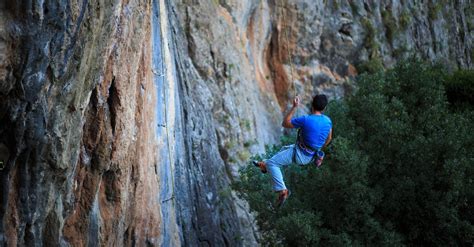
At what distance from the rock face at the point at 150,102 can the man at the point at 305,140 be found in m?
2.13

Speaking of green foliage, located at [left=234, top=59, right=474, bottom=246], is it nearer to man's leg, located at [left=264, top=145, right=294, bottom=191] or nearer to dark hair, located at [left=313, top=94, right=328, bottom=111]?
man's leg, located at [left=264, top=145, right=294, bottom=191]

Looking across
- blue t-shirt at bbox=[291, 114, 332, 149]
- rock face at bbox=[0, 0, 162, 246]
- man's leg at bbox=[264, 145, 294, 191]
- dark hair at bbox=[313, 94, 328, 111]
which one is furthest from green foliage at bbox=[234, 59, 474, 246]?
dark hair at bbox=[313, 94, 328, 111]

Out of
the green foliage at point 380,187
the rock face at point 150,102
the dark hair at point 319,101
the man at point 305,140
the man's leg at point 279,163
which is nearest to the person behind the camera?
the rock face at point 150,102

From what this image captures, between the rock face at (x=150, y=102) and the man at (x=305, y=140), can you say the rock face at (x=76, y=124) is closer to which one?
the rock face at (x=150, y=102)

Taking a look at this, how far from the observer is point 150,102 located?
40.5 feet

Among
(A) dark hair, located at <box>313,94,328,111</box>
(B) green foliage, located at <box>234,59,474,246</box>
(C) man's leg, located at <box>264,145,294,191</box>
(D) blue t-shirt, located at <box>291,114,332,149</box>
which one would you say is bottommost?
(B) green foliage, located at <box>234,59,474,246</box>

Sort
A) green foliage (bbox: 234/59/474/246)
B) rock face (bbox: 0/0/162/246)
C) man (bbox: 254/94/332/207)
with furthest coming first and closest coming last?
green foliage (bbox: 234/59/474/246), man (bbox: 254/94/332/207), rock face (bbox: 0/0/162/246)

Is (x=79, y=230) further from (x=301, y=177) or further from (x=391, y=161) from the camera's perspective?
(x=391, y=161)

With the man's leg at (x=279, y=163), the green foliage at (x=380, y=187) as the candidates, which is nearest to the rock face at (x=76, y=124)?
the man's leg at (x=279, y=163)

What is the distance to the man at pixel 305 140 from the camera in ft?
34.9

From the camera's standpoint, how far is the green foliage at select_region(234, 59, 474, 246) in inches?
611

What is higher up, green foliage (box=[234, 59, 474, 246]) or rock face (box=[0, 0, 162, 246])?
rock face (box=[0, 0, 162, 246])

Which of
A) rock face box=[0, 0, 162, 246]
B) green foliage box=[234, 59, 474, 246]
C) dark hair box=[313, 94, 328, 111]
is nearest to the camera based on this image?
rock face box=[0, 0, 162, 246]

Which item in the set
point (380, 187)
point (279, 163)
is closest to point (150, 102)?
point (279, 163)
